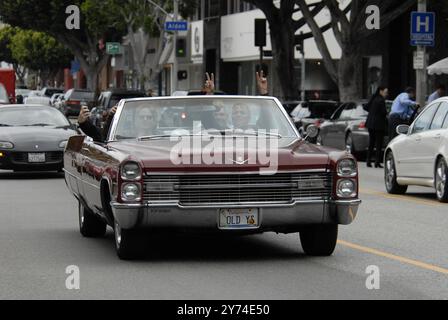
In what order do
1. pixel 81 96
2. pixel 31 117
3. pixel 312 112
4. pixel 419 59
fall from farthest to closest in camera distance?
pixel 81 96 → pixel 312 112 → pixel 419 59 → pixel 31 117

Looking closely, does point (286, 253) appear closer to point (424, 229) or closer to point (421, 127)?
point (424, 229)

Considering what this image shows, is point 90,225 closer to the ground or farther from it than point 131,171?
closer to the ground

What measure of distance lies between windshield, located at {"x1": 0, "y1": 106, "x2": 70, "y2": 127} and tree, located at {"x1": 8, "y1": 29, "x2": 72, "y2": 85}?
82.8 metres

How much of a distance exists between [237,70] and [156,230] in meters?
57.8

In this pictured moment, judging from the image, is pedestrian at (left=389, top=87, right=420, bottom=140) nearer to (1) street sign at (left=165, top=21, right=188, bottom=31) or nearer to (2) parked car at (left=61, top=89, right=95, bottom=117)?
(1) street sign at (left=165, top=21, right=188, bottom=31)

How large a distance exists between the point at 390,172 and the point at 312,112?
15.3m

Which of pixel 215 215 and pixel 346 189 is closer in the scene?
pixel 215 215

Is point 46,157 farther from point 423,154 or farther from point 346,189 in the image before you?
point 346,189

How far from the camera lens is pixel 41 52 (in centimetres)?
11056

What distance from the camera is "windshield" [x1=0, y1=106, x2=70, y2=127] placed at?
998 inches

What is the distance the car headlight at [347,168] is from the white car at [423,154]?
284 inches

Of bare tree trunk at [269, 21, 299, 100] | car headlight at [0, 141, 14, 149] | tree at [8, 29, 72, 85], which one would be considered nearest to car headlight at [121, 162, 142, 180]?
car headlight at [0, 141, 14, 149]

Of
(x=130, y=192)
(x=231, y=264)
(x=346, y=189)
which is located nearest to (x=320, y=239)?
(x=346, y=189)

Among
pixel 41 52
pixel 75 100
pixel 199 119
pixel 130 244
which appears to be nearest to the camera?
pixel 130 244
